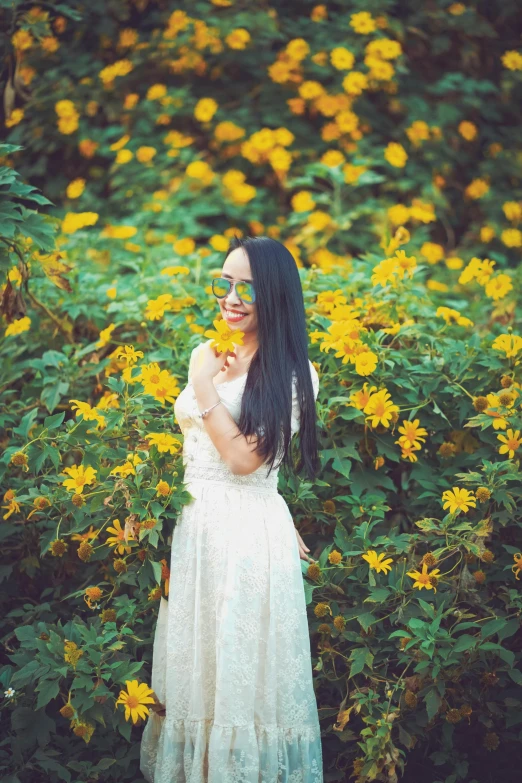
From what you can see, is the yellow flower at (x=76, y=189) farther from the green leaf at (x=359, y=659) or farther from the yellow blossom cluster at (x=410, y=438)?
the green leaf at (x=359, y=659)

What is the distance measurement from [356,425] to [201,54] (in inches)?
114

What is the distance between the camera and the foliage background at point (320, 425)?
6.79 feet

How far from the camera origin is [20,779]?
210 cm

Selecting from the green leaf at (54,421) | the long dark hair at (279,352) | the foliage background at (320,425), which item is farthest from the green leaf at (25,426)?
the long dark hair at (279,352)

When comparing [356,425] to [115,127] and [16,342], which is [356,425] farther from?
[115,127]

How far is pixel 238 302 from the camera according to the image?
6.66 ft

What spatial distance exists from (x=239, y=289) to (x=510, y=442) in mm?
900

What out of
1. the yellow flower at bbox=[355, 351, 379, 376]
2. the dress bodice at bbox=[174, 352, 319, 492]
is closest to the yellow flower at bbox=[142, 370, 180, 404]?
the dress bodice at bbox=[174, 352, 319, 492]

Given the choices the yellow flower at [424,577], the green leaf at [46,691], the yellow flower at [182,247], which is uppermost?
the yellow flower at [424,577]

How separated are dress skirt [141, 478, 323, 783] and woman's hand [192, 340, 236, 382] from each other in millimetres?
298

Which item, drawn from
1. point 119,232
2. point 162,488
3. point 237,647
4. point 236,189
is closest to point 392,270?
point 162,488

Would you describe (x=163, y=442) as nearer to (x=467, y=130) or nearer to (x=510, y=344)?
(x=510, y=344)

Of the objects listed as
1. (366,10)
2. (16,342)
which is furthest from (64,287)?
(366,10)

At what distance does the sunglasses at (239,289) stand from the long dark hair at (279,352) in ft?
0.05
